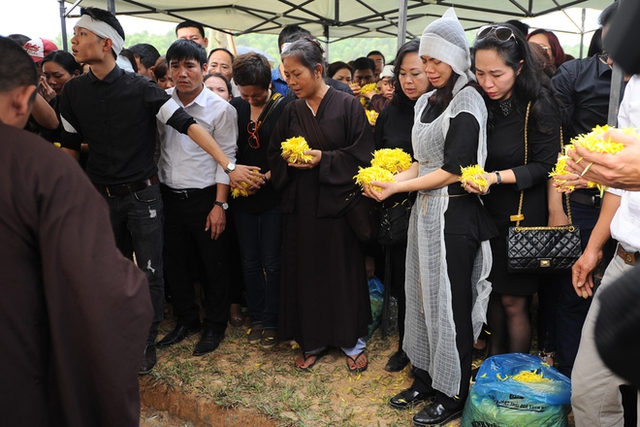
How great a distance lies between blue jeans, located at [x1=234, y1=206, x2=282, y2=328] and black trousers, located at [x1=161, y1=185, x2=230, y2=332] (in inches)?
7.4

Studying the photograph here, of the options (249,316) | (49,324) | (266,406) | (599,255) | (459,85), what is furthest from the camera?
(249,316)

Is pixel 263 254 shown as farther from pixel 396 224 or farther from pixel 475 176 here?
pixel 475 176

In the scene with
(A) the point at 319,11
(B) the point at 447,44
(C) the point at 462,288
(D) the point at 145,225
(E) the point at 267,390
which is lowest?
(E) the point at 267,390

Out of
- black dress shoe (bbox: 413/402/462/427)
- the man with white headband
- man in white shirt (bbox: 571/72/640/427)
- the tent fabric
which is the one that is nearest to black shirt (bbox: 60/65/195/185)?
the man with white headband

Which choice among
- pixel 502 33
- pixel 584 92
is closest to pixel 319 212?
pixel 502 33

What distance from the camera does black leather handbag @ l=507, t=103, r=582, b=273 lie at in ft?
10.6

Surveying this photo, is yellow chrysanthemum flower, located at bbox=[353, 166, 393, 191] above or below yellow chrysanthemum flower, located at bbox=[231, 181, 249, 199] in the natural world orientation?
above

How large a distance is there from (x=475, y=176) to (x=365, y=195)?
0.94m

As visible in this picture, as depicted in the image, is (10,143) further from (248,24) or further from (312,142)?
(248,24)

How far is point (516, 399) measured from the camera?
9.93 ft

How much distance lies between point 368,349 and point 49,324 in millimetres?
3097

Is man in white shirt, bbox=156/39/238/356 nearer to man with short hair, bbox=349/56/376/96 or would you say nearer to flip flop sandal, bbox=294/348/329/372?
flip flop sandal, bbox=294/348/329/372

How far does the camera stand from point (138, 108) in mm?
4027

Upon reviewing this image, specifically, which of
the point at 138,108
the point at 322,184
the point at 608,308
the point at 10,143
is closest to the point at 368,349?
the point at 322,184
